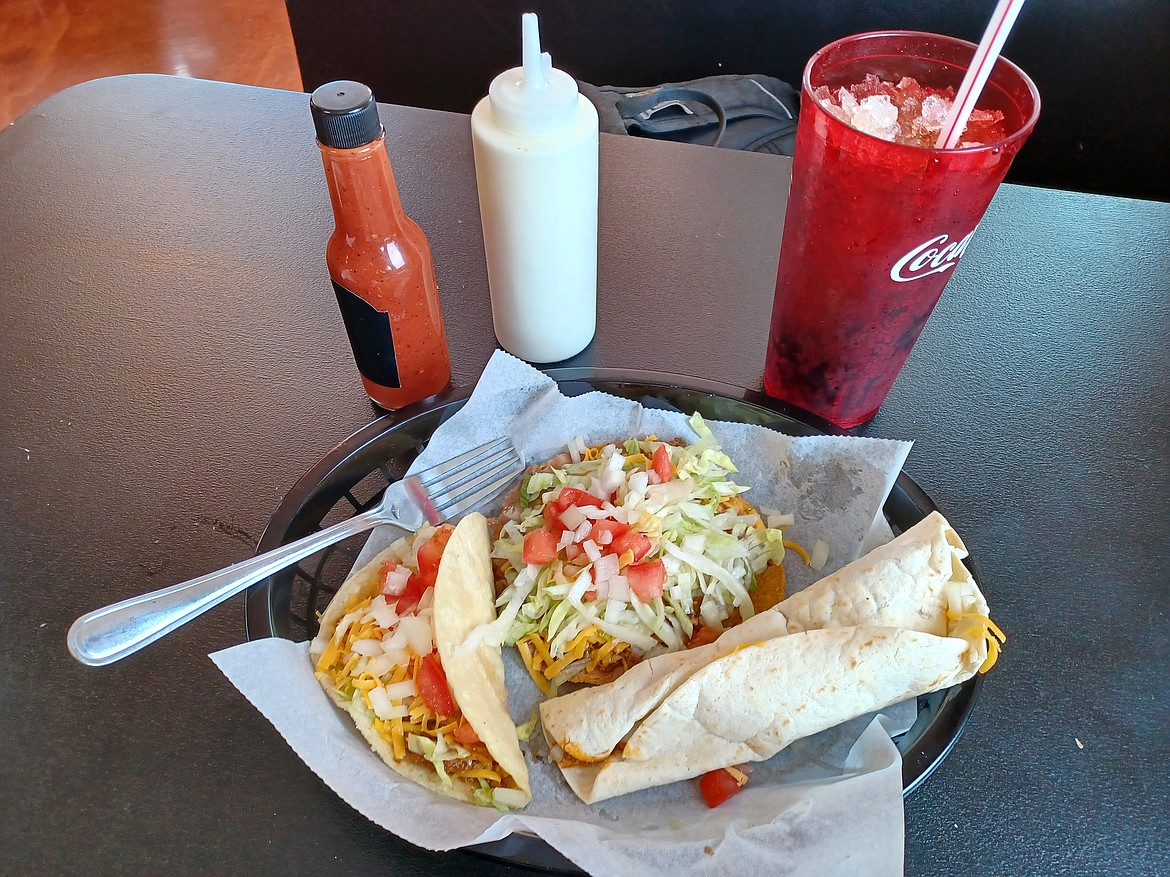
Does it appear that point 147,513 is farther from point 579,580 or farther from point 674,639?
point 674,639

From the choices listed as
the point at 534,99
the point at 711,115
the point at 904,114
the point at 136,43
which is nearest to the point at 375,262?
the point at 534,99

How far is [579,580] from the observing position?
4.10ft

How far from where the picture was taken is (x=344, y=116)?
3.65 ft

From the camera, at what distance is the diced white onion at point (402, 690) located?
1146 mm

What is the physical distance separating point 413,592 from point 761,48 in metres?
2.48

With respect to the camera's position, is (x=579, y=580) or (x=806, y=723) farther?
(x=579, y=580)

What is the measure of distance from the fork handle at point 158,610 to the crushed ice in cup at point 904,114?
98cm

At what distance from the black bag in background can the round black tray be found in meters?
1.20

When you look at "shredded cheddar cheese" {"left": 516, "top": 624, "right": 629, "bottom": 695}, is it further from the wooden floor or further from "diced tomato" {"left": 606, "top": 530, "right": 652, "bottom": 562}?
the wooden floor

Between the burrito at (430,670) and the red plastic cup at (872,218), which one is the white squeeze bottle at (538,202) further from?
the burrito at (430,670)

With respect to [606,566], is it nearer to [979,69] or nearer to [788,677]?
[788,677]

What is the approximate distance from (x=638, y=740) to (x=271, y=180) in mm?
1627

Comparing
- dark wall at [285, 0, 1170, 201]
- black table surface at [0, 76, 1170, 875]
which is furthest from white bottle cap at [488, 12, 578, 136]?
dark wall at [285, 0, 1170, 201]

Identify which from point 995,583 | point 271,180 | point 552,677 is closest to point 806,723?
point 552,677
